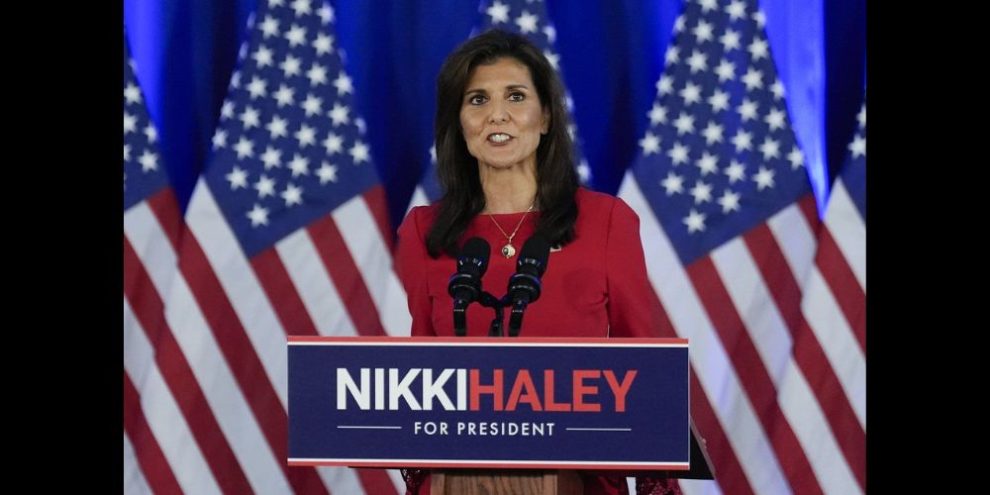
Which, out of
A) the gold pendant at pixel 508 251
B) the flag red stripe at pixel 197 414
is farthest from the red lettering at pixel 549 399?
the flag red stripe at pixel 197 414

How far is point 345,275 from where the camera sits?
450 cm

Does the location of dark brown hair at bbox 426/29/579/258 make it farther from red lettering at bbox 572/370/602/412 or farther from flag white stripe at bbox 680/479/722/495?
flag white stripe at bbox 680/479/722/495

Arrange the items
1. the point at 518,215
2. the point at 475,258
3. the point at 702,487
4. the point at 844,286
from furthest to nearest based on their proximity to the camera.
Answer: the point at 702,487 < the point at 844,286 < the point at 518,215 < the point at 475,258

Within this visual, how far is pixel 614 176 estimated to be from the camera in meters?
4.41

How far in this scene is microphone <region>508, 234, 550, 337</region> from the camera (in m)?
2.68

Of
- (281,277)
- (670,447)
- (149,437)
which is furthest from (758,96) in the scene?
(149,437)

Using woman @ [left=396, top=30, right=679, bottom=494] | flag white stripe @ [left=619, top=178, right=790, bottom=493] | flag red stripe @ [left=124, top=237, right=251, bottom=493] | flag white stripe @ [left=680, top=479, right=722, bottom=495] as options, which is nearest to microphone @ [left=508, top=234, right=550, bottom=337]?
woman @ [left=396, top=30, right=679, bottom=494]

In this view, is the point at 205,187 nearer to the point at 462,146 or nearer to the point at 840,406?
the point at 462,146

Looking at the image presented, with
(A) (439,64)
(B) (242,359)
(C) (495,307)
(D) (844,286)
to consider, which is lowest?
(C) (495,307)

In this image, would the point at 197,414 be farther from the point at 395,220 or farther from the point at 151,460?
the point at 395,220

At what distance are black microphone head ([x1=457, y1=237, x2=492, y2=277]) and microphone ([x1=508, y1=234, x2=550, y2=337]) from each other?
7 centimetres

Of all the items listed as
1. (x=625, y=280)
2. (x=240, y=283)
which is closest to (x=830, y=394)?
(x=625, y=280)

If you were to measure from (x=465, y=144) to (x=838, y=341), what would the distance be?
5.20ft

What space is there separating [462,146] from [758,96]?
1.33 meters
